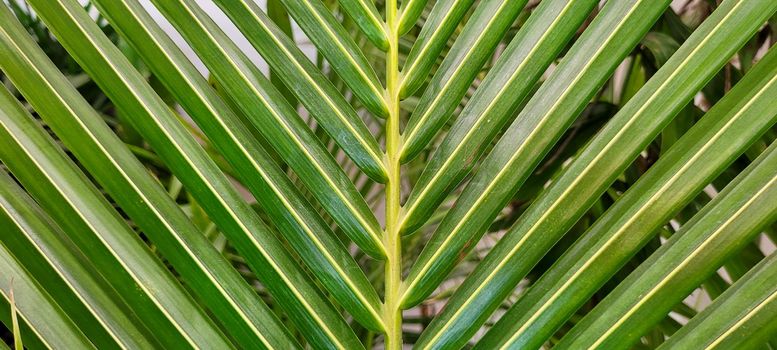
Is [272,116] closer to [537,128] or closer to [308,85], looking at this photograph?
[308,85]

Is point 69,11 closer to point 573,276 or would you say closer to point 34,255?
point 34,255

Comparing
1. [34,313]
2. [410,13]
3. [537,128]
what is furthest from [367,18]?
[34,313]

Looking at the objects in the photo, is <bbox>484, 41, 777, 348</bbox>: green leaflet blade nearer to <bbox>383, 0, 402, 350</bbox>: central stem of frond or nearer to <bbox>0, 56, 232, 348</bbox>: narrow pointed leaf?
<bbox>383, 0, 402, 350</bbox>: central stem of frond

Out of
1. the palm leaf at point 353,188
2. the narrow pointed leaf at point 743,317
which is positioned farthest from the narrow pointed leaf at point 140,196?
the narrow pointed leaf at point 743,317

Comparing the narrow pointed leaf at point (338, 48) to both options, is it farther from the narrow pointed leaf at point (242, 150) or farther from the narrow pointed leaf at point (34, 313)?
the narrow pointed leaf at point (34, 313)

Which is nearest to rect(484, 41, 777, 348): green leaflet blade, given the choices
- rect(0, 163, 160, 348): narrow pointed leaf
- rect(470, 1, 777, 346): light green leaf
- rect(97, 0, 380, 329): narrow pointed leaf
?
rect(470, 1, 777, 346): light green leaf

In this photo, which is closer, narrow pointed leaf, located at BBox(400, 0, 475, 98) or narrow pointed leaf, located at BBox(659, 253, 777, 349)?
narrow pointed leaf, located at BBox(659, 253, 777, 349)

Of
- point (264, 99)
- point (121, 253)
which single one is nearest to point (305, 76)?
point (264, 99)

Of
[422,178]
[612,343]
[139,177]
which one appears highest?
[139,177]
